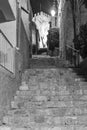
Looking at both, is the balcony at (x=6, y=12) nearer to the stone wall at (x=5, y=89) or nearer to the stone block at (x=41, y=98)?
the stone wall at (x=5, y=89)

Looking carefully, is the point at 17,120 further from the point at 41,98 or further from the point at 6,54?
the point at 6,54

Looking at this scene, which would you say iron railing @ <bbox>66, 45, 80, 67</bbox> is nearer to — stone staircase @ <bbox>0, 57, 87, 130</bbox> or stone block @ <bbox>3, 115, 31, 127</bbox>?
stone staircase @ <bbox>0, 57, 87, 130</bbox>

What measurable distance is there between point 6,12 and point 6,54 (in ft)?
4.34

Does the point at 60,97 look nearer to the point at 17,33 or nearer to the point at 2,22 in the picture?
the point at 17,33

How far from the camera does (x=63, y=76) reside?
788 centimetres

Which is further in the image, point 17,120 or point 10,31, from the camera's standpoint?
point 10,31

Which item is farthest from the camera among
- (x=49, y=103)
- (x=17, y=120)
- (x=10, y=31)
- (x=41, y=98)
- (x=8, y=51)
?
A: (x=10, y=31)

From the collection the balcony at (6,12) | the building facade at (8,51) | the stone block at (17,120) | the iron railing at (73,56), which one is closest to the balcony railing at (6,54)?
the building facade at (8,51)

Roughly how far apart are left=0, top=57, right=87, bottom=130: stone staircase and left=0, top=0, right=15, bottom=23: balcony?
1.94m

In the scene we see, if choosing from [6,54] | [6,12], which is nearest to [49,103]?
[6,54]

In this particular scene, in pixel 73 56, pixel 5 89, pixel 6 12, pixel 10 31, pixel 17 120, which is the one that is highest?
pixel 6 12

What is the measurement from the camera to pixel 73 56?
33.6ft

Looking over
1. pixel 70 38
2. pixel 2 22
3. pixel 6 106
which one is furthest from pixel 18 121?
pixel 70 38

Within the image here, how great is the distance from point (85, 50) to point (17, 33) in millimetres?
2069
